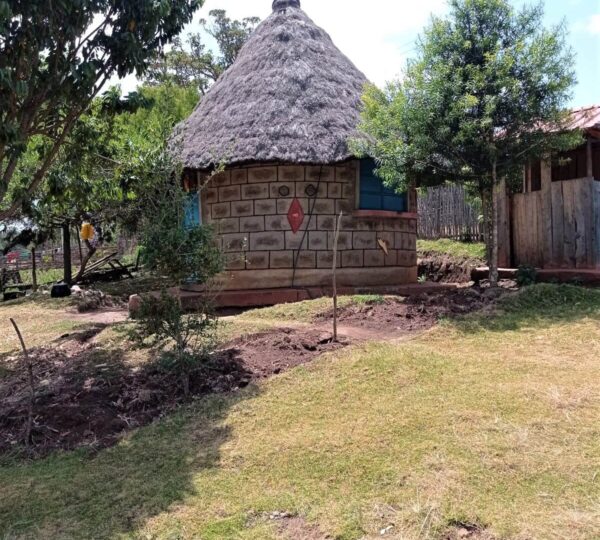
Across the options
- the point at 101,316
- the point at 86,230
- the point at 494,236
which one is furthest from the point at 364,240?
the point at 86,230

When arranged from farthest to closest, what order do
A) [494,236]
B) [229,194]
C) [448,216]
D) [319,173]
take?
[448,216] < [229,194] < [319,173] < [494,236]

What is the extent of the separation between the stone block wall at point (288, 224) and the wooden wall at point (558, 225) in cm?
313

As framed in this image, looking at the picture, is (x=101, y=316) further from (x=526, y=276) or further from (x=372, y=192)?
(x=526, y=276)

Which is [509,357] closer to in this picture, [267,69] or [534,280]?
[534,280]

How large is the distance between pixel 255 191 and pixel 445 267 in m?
6.54

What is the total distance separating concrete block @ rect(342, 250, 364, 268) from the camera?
1056cm

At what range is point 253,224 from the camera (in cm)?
1039

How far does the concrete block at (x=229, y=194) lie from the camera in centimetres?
1051

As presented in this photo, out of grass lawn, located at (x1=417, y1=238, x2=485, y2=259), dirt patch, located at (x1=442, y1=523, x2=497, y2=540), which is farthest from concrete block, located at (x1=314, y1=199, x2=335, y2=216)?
dirt patch, located at (x1=442, y1=523, x2=497, y2=540)

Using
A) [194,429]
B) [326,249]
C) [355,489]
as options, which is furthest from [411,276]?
[355,489]

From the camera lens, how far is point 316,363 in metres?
5.77

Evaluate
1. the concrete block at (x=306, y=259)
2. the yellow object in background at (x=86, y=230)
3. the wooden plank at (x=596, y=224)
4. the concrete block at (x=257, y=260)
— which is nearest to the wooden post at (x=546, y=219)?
the wooden plank at (x=596, y=224)

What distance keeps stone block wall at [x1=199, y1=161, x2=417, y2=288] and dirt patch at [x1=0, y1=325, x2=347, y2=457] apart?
348 centimetres

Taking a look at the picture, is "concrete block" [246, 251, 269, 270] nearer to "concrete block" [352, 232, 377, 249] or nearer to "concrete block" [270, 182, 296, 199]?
"concrete block" [270, 182, 296, 199]
